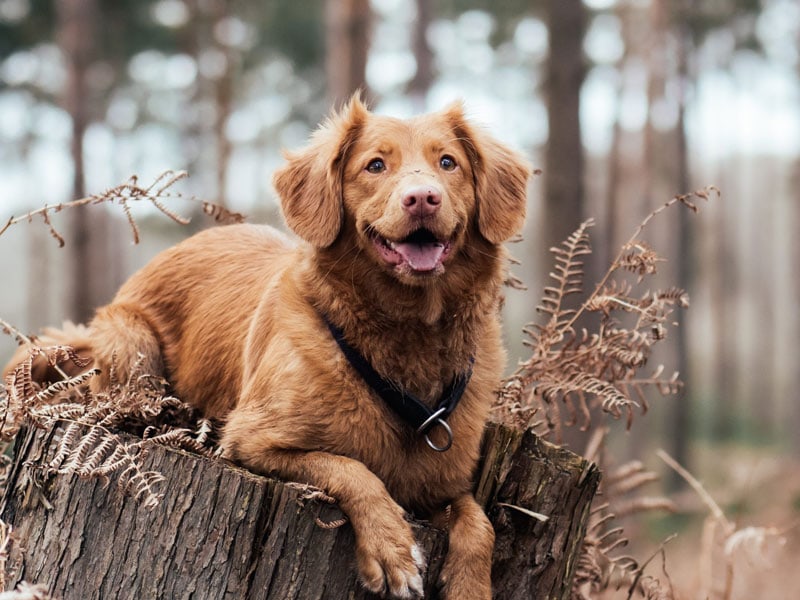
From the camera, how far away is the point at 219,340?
14.3ft

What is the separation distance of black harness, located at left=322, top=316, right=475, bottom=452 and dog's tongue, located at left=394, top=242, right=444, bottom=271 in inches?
17.2

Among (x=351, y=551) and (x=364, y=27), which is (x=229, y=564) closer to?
(x=351, y=551)

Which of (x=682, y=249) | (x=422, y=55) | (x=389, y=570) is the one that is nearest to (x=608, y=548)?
(x=389, y=570)

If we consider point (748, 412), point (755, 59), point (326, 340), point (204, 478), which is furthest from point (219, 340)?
point (748, 412)

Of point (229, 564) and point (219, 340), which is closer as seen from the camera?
point (229, 564)

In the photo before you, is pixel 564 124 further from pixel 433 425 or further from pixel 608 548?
pixel 433 425

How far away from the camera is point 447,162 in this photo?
3758mm

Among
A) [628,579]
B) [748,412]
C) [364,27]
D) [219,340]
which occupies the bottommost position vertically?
[748,412]

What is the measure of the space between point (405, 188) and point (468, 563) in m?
1.46

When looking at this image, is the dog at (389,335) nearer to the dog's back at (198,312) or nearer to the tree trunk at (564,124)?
the dog's back at (198,312)

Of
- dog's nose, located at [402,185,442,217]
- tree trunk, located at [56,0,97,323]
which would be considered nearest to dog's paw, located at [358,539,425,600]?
dog's nose, located at [402,185,442,217]

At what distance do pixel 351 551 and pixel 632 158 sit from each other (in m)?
23.2

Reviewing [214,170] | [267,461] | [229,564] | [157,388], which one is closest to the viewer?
[229,564]

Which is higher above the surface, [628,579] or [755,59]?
[755,59]
